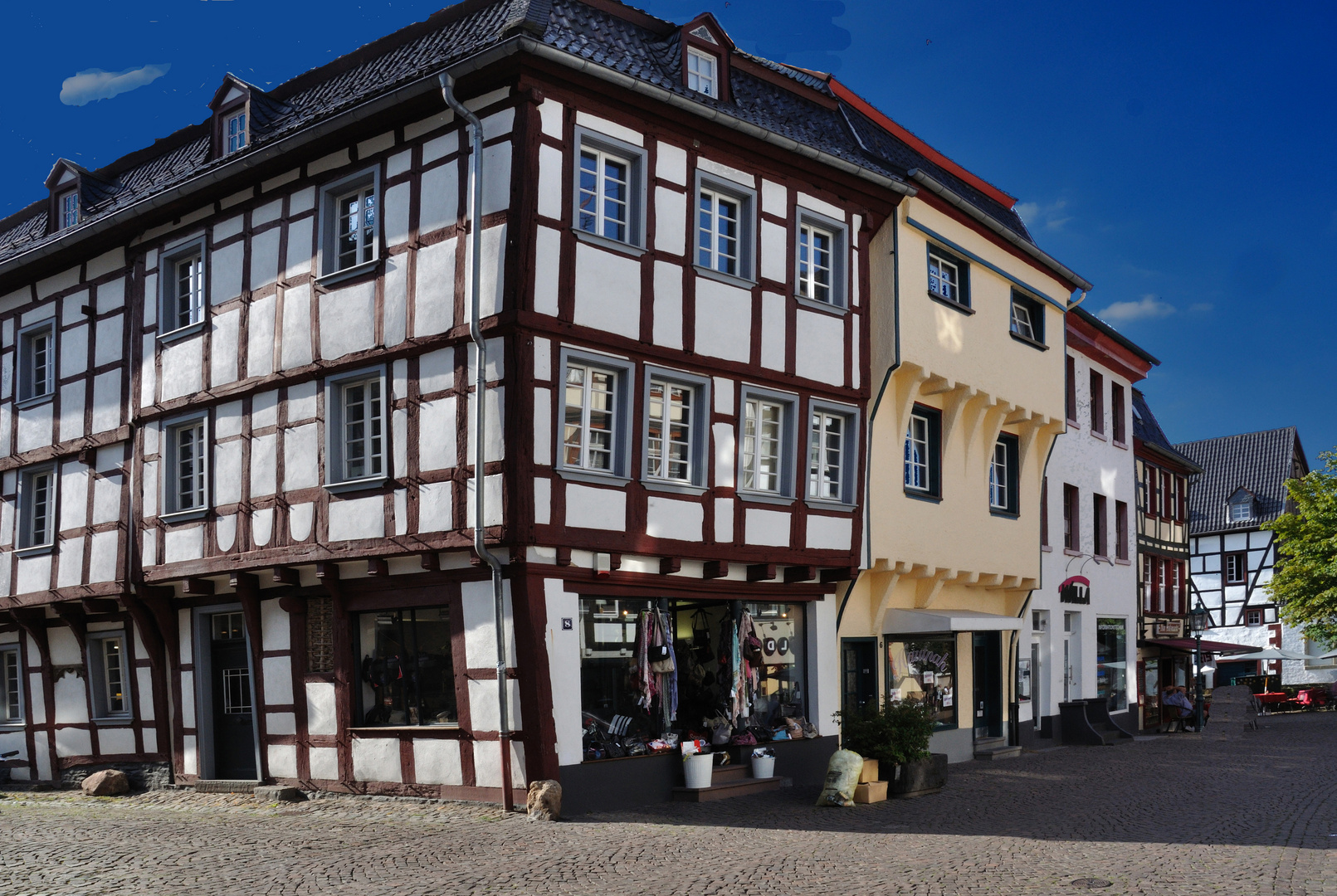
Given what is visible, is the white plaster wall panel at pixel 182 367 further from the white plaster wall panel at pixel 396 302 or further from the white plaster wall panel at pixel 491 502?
the white plaster wall panel at pixel 491 502

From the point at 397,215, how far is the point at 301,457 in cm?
342

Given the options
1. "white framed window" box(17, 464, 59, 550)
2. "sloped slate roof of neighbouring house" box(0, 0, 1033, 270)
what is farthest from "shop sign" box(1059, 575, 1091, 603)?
"white framed window" box(17, 464, 59, 550)

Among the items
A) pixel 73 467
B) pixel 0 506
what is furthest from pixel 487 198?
pixel 0 506

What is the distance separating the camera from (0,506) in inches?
891

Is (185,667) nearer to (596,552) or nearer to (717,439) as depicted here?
(596,552)

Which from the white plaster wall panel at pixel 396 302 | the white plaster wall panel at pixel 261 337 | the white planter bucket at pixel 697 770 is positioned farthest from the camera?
the white plaster wall panel at pixel 261 337

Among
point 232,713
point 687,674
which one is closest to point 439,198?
point 687,674

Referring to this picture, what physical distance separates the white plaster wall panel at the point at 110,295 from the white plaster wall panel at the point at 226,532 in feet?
15.2

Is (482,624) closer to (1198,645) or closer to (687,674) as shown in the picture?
(687,674)

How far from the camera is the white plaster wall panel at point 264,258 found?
1777 cm

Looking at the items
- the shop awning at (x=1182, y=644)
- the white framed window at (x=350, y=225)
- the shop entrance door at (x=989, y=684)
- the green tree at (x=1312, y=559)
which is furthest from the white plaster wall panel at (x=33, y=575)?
the green tree at (x=1312, y=559)

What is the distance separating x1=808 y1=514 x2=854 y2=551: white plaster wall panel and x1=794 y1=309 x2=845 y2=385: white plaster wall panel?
197 centimetres

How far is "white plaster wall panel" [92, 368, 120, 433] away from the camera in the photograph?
20.5 metres

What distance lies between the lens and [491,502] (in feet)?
49.2
